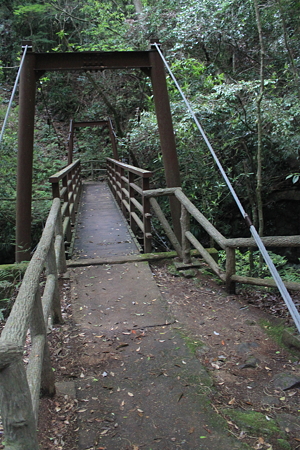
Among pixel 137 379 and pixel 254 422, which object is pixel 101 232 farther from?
pixel 254 422

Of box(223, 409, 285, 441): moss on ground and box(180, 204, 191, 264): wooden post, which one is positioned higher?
box(180, 204, 191, 264): wooden post

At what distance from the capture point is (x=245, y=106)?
6.91 meters

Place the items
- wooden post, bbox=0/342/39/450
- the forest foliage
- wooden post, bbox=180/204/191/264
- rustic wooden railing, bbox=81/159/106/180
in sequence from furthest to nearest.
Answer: rustic wooden railing, bbox=81/159/106/180, the forest foliage, wooden post, bbox=180/204/191/264, wooden post, bbox=0/342/39/450

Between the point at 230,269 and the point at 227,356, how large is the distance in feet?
4.03

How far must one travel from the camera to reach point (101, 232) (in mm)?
6832

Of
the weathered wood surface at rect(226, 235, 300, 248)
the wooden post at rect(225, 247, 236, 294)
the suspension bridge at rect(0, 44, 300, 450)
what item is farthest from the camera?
the wooden post at rect(225, 247, 236, 294)

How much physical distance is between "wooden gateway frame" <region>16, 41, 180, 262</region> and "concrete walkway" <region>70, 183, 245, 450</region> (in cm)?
168

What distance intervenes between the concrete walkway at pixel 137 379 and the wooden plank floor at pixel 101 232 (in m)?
1.31

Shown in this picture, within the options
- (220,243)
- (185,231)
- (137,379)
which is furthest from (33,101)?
(137,379)

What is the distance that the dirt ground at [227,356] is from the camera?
217cm

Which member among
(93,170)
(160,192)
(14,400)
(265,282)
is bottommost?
(265,282)

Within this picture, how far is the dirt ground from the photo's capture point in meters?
2.17

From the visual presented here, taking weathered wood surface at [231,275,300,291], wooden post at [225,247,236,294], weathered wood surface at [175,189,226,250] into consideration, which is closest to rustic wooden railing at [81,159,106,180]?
weathered wood surface at [175,189,226,250]

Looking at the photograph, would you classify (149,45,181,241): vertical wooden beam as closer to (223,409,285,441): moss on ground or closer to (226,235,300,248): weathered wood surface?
(226,235,300,248): weathered wood surface
